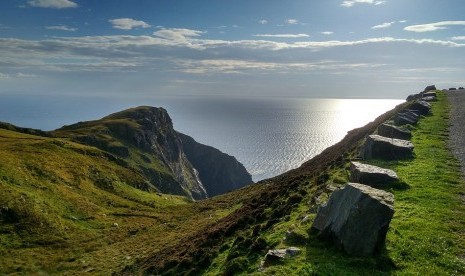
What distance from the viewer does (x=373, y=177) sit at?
23.2 metres

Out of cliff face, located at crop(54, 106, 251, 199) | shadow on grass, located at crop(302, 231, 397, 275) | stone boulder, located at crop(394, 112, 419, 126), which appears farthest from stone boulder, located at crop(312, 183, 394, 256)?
cliff face, located at crop(54, 106, 251, 199)

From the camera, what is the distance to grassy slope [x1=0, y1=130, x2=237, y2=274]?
3859 cm

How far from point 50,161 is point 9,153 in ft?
23.4

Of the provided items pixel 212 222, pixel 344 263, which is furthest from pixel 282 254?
pixel 212 222

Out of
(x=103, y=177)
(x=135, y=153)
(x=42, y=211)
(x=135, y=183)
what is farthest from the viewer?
(x=135, y=153)

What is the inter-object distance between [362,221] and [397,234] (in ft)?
8.44

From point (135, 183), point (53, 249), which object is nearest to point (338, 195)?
point (53, 249)

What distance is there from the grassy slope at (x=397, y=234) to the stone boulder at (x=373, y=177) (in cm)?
72

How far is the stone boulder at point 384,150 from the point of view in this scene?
30141mm

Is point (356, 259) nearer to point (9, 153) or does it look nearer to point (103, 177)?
point (9, 153)

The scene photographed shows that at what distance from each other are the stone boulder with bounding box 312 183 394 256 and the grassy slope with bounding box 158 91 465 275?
0.53 m

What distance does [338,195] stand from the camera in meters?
18.4

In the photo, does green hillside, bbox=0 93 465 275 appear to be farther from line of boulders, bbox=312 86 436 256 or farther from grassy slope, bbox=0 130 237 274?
line of boulders, bbox=312 86 436 256

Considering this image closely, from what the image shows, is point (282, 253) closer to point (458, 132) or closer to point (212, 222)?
point (212, 222)
